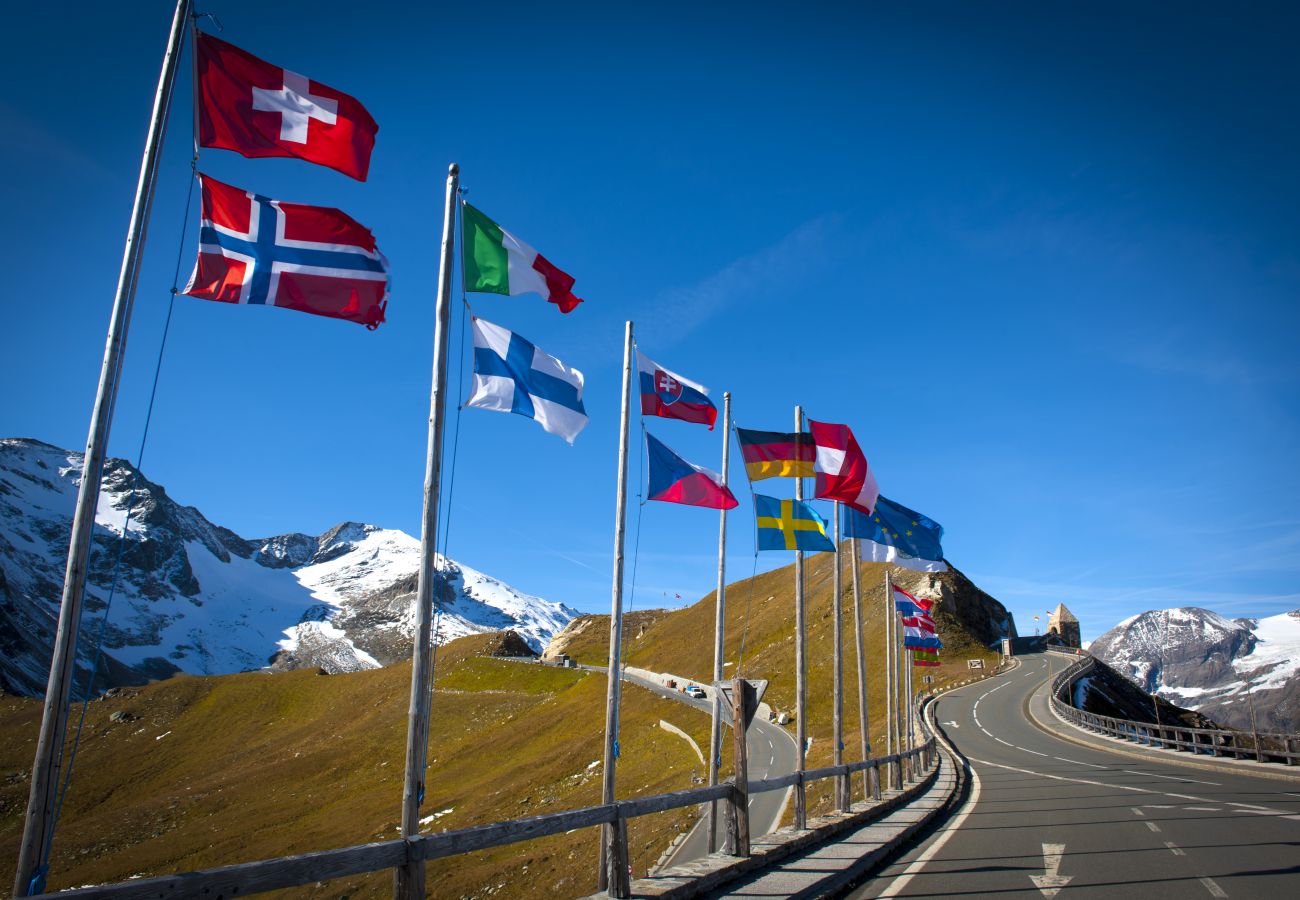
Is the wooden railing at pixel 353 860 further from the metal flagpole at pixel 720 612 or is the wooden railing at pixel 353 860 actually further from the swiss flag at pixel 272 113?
the swiss flag at pixel 272 113

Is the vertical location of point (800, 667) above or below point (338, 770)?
above

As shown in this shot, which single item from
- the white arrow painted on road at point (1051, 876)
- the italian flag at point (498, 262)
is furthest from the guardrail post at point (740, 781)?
the italian flag at point (498, 262)

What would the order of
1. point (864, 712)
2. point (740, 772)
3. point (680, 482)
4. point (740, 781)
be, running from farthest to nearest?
point (864, 712) < point (680, 482) < point (740, 781) < point (740, 772)

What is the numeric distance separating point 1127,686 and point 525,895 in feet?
345

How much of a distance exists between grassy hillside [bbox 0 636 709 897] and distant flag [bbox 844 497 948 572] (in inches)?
637

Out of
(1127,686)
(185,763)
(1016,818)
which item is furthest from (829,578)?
(1016,818)

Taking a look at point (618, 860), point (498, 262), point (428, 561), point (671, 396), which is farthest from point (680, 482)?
point (618, 860)

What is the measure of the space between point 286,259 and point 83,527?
14.5ft

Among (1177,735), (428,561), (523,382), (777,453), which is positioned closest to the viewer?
(428,561)

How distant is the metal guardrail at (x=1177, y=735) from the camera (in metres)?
32.4

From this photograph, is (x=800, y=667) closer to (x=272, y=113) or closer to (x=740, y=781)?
(x=740, y=781)

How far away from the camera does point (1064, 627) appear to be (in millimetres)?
168375

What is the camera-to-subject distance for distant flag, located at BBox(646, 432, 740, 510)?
18.2 meters

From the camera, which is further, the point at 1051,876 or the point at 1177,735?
the point at 1177,735
